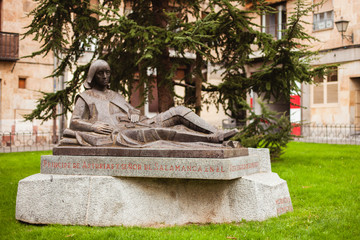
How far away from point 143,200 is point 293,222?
6.53 feet

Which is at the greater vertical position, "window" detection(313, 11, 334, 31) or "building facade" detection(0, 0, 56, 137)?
"window" detection(313, 11, 334, 31)

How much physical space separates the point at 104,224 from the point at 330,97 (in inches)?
749

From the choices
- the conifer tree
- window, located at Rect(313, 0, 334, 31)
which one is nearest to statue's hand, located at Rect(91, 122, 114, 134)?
the conifer tree

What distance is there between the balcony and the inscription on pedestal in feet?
50.0

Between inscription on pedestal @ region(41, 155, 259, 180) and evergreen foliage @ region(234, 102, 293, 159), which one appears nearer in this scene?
inscription on pedestal @ region(41, 155, 259, 180)

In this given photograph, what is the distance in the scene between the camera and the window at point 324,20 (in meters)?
23.2

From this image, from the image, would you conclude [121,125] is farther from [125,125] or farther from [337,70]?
[337,70]

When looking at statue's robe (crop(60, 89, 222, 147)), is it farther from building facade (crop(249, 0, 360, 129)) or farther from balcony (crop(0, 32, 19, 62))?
building facade (crop(249, 0, 360, 129))

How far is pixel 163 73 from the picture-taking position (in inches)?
450

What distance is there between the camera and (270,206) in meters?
6.28

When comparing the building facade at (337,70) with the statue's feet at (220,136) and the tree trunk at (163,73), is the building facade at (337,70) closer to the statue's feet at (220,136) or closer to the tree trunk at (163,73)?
the tree trunk at (163,73)

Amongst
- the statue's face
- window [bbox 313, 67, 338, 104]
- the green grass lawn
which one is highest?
window [bbox 313, 67, 338, 104]

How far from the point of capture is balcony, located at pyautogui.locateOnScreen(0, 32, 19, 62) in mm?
20469

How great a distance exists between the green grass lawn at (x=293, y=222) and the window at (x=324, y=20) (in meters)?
14.3
